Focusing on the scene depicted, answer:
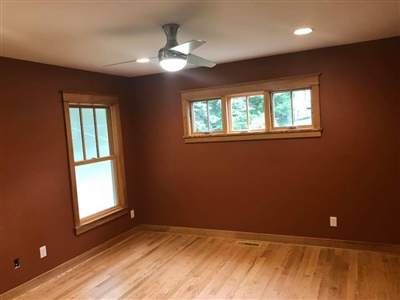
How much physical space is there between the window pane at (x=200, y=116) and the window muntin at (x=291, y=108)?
95 cm

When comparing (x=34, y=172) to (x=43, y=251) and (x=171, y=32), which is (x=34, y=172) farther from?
(x=171, y=32)

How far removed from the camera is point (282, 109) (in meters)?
4.00

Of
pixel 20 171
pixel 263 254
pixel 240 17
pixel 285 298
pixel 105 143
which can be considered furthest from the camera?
pixel 105 143

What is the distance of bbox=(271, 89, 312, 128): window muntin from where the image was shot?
3.85 meters

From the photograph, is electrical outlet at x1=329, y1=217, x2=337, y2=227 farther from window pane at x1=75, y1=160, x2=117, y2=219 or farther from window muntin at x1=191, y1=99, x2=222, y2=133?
window pane at x1=75, y1=160, x2=117, y2=219

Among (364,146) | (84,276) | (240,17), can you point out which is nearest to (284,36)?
(240,17)

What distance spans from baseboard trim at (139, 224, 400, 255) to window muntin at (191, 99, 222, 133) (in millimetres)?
1419

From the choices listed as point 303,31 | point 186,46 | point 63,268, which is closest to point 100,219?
point 63,268

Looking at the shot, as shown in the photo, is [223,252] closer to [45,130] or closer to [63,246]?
[63,246]

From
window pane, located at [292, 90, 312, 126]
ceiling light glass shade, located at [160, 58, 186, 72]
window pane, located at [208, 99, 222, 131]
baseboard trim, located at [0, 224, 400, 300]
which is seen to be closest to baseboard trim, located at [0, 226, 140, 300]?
baseboard trim, located at [0, 224, 400, 300]

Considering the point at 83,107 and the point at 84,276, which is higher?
the point at 83,107

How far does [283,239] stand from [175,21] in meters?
2.95

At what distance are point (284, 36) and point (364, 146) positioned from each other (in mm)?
1540

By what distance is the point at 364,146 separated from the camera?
3.57 meters
